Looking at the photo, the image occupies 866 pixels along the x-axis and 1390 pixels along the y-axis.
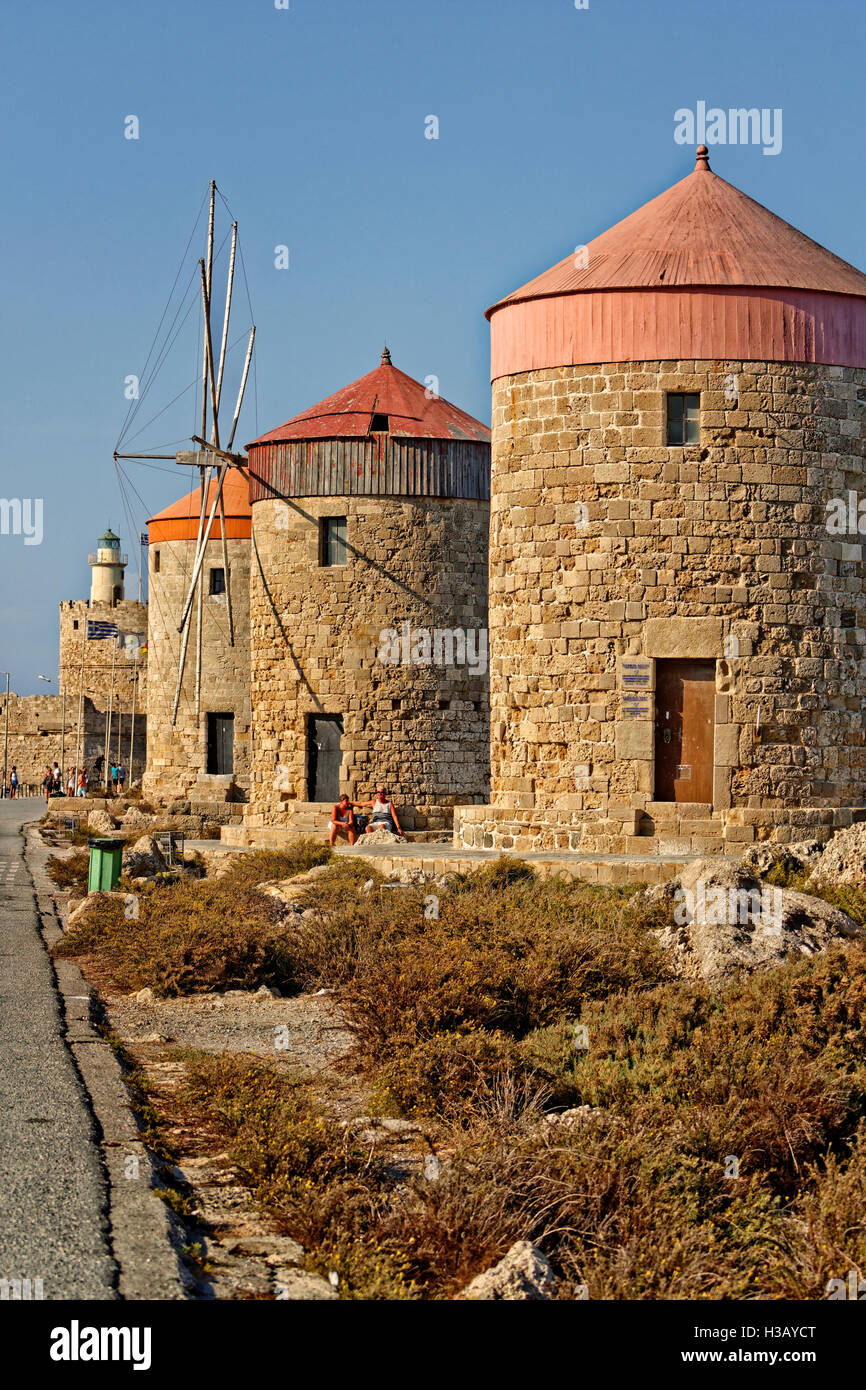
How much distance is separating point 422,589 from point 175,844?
18.5 feet

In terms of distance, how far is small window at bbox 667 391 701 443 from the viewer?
16.0 meters

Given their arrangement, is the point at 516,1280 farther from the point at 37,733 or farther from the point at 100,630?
the point at 37,733

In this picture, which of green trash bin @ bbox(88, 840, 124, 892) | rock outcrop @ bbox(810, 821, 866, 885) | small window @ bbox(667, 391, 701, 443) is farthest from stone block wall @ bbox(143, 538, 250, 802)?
rock outcrop @ bbox(810, 821, 866, 885)

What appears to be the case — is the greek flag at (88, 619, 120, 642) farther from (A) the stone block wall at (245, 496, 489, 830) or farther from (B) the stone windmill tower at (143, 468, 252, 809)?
(A) the stone block wall at (245, 496, 489, 830)

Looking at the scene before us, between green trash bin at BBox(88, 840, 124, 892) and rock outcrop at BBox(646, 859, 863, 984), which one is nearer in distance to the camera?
rock outcrop at BBox(646, 859, 863, 984)

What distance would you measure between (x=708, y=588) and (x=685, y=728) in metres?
1.51

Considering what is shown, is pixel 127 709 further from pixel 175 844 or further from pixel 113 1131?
pixel 113 1131

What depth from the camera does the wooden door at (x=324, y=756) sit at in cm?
2445

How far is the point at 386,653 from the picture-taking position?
24.2 meters

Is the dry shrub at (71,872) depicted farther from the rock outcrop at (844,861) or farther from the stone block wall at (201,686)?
the rock outcrop at (844,861)

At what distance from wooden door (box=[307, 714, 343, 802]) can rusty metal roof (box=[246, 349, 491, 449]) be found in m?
4.69

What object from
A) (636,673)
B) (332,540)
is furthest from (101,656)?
(636,673)
